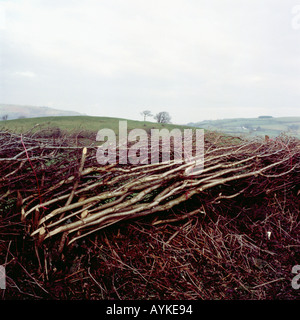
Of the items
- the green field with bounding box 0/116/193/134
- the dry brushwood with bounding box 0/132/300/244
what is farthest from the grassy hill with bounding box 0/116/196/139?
the dry brushwood with bounding box 0/132/300/244

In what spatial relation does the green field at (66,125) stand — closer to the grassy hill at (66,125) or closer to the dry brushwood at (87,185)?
the grassy hill at (66,125)

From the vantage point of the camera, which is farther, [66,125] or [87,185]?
[66,125]

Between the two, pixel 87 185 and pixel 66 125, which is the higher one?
pixel 66 125

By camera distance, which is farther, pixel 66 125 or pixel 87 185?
pixel 66 125

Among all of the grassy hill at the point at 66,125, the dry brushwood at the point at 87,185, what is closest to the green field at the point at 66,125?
the grassy hill at the point at 66,125

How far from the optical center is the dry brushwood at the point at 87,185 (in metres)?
2.98

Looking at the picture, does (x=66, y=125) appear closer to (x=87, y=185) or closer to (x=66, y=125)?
(x=66, y=125)

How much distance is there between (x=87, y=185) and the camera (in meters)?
3.19

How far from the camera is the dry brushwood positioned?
298 centimetres

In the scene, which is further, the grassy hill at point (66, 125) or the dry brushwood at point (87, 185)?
the grassy hill at point (66, 125)

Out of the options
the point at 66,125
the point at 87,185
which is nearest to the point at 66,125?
the point at 66,125

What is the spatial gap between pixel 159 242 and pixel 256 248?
132cm
